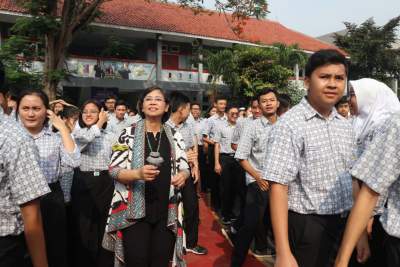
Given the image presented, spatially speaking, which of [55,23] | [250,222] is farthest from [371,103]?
[55,23]

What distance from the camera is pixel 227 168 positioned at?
563 cm

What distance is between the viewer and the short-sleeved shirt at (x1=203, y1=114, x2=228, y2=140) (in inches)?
251

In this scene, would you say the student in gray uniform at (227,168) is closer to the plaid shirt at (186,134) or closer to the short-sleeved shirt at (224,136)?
the short-sleeved shirt at (224,136)

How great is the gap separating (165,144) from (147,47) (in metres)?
15.1

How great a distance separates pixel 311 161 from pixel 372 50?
25.7 metres

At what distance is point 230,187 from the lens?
541cm

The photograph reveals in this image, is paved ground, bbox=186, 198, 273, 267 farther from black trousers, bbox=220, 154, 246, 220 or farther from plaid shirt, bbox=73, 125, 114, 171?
plaid shirt, bbox=73, 125, 114, 171

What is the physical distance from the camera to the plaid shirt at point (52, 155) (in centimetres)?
291

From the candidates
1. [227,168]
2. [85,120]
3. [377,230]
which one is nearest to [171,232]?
[377,230]

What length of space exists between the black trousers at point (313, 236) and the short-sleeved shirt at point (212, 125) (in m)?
4.46

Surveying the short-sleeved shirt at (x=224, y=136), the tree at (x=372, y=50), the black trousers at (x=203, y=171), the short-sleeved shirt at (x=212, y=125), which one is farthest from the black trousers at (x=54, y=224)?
the tree at (x=372, y=50)

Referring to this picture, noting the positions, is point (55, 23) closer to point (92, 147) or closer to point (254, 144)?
point (92, 147)

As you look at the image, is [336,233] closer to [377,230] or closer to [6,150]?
[377,230]

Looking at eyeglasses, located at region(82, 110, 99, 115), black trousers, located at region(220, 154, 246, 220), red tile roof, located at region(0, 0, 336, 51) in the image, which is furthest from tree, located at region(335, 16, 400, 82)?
eyeglasses, located at region(82, 110, 99, 115)
